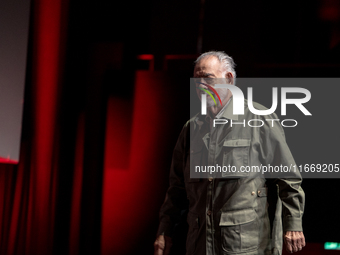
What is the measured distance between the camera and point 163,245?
1569 mm

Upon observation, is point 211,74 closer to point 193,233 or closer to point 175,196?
point 175,196

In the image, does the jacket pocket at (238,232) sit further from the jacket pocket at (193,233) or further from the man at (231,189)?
the jacket pocket at (193,233)

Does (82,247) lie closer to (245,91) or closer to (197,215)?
(197,215)

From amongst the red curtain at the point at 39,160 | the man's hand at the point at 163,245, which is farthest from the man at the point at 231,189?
the red curtain at the point at 39,160

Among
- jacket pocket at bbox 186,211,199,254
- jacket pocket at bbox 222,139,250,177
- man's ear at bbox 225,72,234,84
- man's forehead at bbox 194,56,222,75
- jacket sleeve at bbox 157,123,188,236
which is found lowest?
jacket pocket at bbox 186,211,199,254


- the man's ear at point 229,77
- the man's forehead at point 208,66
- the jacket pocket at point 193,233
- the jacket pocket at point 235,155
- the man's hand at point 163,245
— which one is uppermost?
the man's forehead at point 208,66

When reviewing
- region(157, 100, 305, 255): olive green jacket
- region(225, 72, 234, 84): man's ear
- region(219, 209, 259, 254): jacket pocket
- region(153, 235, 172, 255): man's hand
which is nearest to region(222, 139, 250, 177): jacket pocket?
region(157, 100, 305, 255): olive green jacket

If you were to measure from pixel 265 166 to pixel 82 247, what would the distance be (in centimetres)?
134

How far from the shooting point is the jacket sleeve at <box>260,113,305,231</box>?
4.48 ft

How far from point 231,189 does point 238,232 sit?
181 mm

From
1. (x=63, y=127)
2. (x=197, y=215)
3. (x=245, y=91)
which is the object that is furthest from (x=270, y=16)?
(x=63, y=127)

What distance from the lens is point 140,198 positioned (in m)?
2.05

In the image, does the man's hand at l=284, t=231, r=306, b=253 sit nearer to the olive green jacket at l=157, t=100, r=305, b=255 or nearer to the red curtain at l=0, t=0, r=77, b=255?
the olive green jacket at l=157, t=100, r=305, b=255

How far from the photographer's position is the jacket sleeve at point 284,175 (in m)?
1.36
